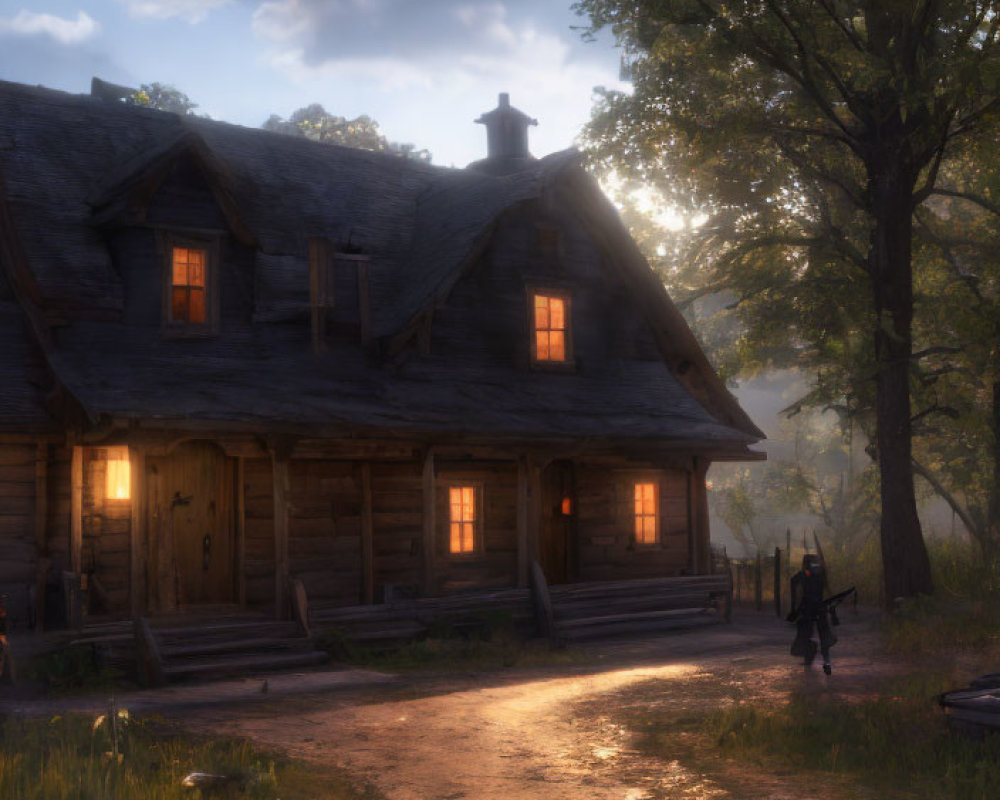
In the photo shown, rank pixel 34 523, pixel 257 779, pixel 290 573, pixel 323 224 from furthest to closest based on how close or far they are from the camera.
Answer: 1. pixel 323 224
2. pixel 290 573
3. pixel 34 523
4. pixel 257 779

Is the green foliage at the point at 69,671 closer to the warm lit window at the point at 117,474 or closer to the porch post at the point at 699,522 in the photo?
the warm lit window at the point at 117,474

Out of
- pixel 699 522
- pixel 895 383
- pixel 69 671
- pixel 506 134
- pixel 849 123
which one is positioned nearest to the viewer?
pixel 69 671

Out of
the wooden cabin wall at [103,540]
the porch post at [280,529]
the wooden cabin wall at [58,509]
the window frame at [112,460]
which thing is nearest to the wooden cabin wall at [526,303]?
the porch post at [280,529]

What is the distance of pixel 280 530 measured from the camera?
17250 mm

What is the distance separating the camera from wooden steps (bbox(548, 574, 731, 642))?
19.5 meters

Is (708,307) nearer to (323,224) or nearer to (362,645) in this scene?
(323,224)

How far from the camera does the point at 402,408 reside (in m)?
18.6

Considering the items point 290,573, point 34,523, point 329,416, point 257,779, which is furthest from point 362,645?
point 257,779

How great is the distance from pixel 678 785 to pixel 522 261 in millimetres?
14263

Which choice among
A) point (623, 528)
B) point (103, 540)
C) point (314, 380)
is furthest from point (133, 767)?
point (623, 528)

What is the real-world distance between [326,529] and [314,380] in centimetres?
244

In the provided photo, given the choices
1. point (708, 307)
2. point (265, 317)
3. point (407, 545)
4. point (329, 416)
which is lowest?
point (407, 545)

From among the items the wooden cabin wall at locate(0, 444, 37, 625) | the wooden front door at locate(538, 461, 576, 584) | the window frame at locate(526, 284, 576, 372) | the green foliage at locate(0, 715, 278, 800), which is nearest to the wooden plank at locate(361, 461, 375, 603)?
the wooden front door at locate(538, 461, 576, 584)

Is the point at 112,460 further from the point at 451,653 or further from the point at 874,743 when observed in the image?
the point at 874,743
